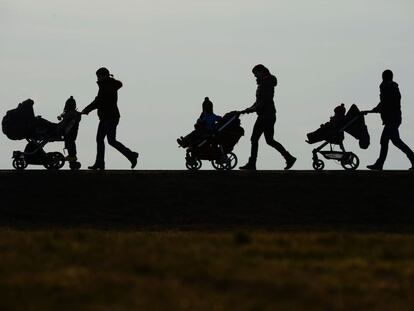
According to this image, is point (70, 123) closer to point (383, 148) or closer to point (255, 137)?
point (255, 137)

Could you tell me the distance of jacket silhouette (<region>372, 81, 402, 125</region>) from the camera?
25562mm

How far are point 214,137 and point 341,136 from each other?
2.56m

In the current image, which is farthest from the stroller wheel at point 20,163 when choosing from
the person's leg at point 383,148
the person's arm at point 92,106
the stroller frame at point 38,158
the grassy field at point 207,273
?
the grassy field at point 207,273

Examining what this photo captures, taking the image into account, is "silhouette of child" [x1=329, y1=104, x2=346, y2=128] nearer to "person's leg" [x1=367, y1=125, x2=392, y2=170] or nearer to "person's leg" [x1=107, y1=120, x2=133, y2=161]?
"person's leg" [x1=367, y1=125, x2=392, y2=170]

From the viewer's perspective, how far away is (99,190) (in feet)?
74.1

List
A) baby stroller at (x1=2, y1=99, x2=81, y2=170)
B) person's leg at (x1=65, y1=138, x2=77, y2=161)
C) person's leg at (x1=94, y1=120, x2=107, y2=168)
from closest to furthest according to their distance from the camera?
person's leg at (x1=94, y1=120, x2=107, y2=168) → baby stroller at (x1=2, y1=99, x2=81, y2=170) → person's leg at (x1=65, y1=138, x2=77, y2=161)

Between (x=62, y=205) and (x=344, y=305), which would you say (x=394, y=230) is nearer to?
(x=62, y=205)

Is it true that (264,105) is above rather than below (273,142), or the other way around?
above

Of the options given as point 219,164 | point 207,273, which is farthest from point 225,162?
point 207,273

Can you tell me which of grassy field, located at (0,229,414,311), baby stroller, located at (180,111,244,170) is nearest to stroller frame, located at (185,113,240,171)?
baby stroller, located at (180,111,244,170)

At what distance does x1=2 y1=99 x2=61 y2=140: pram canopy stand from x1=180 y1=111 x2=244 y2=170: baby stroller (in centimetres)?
280

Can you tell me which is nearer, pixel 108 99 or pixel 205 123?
pixel 108 99

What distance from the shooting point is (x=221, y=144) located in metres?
27.5

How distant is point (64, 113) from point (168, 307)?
19464 mm
